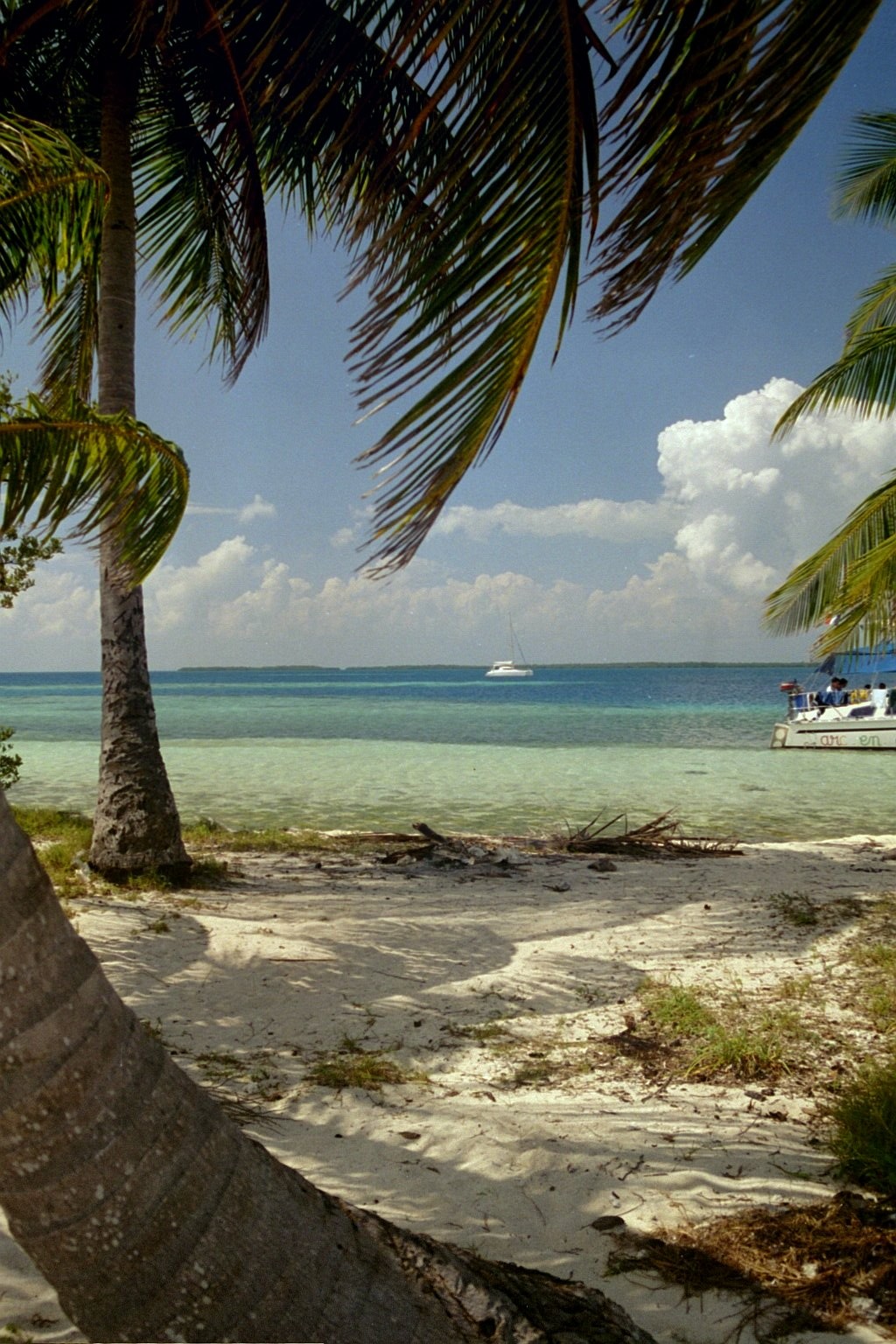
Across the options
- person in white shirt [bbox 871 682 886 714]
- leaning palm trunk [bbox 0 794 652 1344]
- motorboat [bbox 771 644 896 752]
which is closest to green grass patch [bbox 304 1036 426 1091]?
leaning palm trunk [bbox 0 794 652 1344]

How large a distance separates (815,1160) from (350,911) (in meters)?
4.83

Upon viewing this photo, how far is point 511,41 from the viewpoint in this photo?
1637mm

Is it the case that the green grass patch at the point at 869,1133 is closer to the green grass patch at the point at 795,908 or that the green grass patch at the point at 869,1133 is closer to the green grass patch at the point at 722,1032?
the green grass patch at the point at 722,1032

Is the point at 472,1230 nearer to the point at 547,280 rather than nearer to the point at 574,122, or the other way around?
the point at 547,280

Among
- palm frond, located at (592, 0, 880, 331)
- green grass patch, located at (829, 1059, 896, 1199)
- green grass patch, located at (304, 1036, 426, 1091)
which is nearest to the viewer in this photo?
palm frond, located at (592, 0, 880, 331)

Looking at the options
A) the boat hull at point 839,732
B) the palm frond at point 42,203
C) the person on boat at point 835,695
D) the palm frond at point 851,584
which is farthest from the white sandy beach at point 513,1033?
the person on boat at point 835,695

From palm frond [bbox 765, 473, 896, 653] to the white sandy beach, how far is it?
99.8 inches

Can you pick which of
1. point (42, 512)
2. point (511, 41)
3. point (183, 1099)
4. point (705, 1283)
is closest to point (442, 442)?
point (511, 41)

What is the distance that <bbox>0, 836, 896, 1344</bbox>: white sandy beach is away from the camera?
2938 millimetres

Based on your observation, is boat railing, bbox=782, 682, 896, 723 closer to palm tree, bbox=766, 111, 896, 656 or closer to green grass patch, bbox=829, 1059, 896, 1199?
palm tree, bbox=766, 111, 896, 656

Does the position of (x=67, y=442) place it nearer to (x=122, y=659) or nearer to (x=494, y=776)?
(x=122, y=659)

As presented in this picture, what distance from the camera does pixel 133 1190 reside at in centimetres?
139

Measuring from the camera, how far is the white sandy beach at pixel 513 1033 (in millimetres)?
2938

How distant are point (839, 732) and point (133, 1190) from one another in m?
27.7
